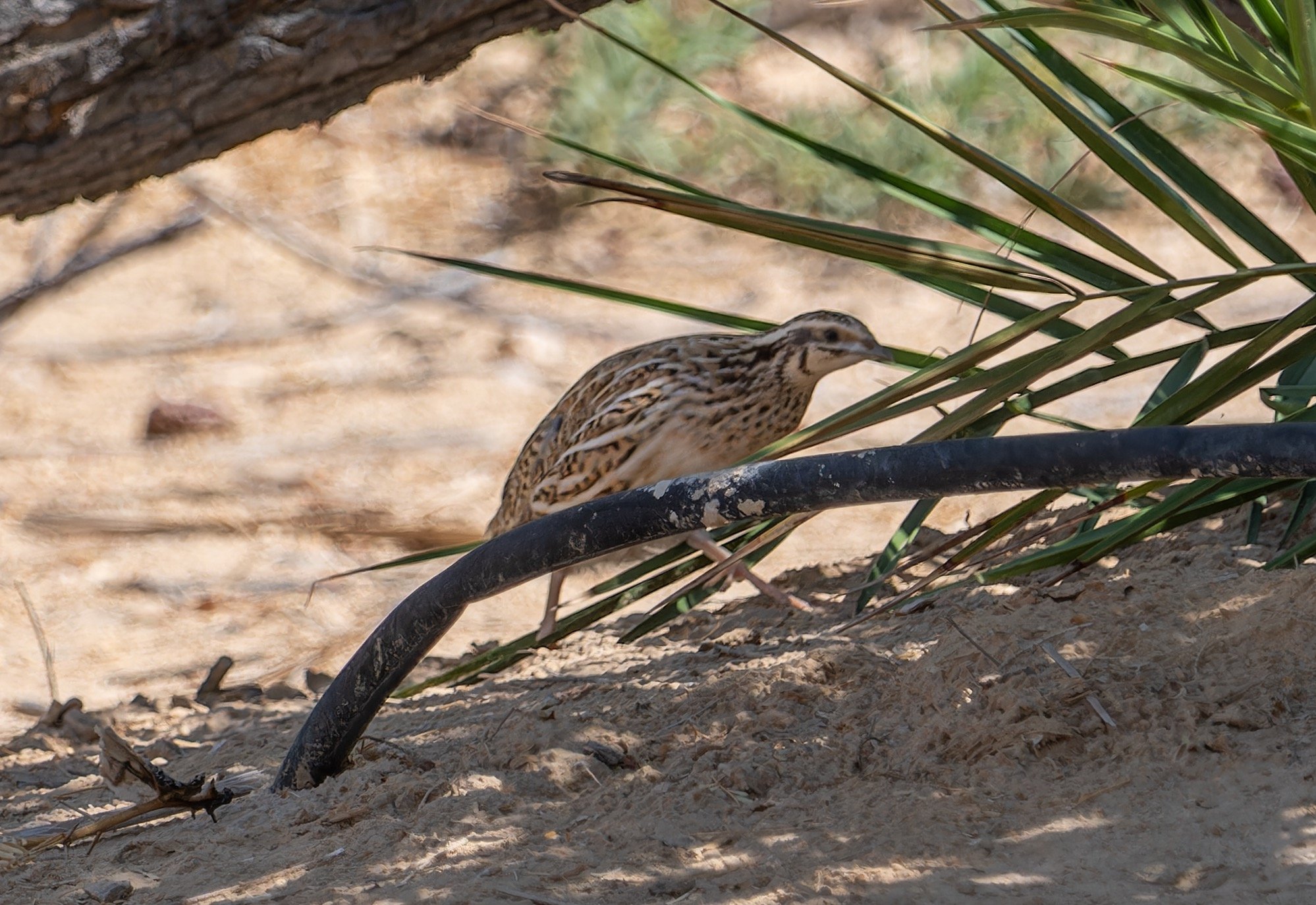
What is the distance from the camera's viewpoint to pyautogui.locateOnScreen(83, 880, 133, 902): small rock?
2.34m

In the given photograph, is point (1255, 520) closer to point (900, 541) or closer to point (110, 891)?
point (900, 541)

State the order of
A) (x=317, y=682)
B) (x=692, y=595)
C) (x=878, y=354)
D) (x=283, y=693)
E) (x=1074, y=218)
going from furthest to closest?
(x=317, y=682) < (x=283, y=693) < (x=878, y=354) < (x=692, y=595) < (x=1074, y=218)

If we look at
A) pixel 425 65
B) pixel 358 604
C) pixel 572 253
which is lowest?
pixel 358 604

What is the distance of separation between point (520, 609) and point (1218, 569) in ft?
9.19

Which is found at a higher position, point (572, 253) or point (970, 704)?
point (572, 253)

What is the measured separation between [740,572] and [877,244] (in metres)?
1.52

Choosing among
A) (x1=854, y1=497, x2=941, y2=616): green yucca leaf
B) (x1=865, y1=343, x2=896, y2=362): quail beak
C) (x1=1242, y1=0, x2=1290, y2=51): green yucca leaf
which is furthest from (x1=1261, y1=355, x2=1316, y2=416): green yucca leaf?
(x1=865, y1=343, x2=896, y2=362): quail beak

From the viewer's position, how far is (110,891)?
2348mm

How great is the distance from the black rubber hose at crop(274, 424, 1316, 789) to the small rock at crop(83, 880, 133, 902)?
1.45ft

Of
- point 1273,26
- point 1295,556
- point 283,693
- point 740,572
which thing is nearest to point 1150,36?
point 1273,26

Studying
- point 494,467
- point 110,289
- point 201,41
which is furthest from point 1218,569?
point 110,289

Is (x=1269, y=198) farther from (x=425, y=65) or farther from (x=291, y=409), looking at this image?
(x=425, y=65)

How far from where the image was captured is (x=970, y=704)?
2.60 m

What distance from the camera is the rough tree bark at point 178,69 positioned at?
2938 millimetres
